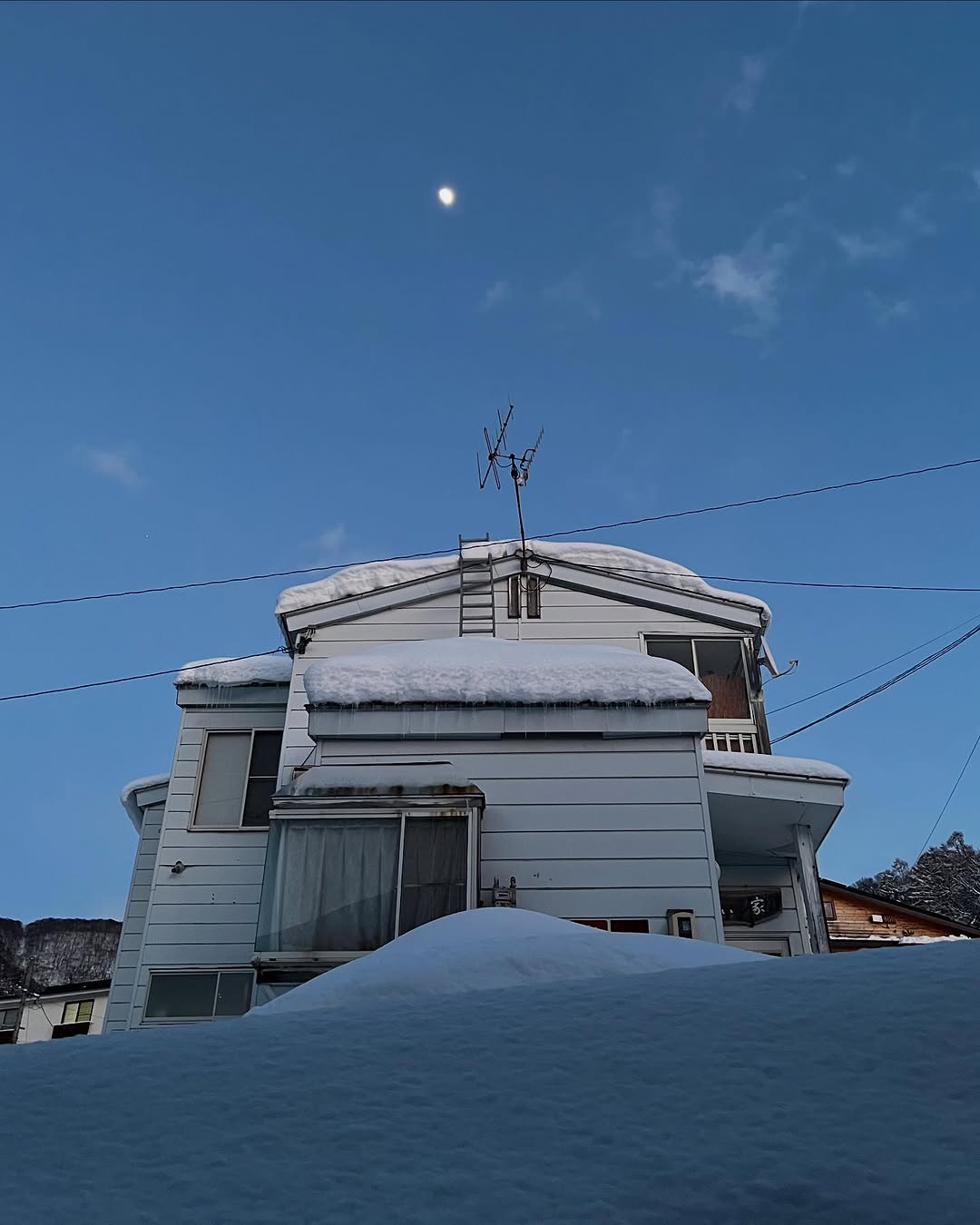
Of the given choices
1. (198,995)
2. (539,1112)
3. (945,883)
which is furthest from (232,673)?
(945,883)

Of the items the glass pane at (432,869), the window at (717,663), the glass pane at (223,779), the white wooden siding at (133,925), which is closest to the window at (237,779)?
the glass pane at (223,779)

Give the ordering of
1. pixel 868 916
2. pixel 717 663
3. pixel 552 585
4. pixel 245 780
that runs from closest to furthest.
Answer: pixel 245 780 → pixel 717 663 → pixel 552 585 → pixel 868 916

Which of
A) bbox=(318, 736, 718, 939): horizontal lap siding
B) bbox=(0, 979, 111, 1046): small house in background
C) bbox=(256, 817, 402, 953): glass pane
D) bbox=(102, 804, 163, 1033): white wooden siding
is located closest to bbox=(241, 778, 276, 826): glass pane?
bbox=(102, 804, 163, 1033): white wooden siding

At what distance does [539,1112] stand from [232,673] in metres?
9.97

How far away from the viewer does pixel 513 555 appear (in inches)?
480

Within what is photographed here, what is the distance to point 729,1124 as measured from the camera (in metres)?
1.83

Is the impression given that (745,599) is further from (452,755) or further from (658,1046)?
(658,1046)

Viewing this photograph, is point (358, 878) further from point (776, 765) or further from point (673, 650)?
point (673, 650)

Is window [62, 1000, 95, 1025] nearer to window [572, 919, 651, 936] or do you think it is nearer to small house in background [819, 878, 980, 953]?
small house in background [819, 878, 980, 953]

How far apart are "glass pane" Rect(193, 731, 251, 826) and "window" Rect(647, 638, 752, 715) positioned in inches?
211

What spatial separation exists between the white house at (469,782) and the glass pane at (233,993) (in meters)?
0.02

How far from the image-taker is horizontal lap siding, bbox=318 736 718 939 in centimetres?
792

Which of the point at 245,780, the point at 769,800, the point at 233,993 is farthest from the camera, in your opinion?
the point at 245,780

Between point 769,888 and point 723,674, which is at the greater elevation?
point 723,674
